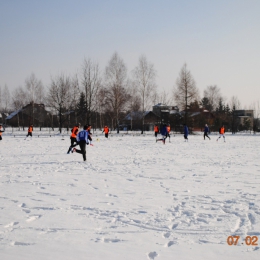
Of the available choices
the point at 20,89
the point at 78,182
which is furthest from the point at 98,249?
the point at 20,89

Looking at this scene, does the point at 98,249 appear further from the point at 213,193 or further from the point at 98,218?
the point at 213,193

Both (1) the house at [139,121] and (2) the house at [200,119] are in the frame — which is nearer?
(2) the house at [200,119]

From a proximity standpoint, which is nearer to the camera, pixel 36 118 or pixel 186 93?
pixel 186 93

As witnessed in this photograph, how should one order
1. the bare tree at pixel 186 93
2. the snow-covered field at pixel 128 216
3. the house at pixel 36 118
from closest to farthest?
the snow-covered field at pixel 128 216, the bare tree at pixel 186 93, the house at pixel 36 118

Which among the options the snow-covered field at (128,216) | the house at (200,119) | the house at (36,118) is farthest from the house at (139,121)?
the snow-covered field at (128,216)

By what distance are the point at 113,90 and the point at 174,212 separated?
42496 mm
